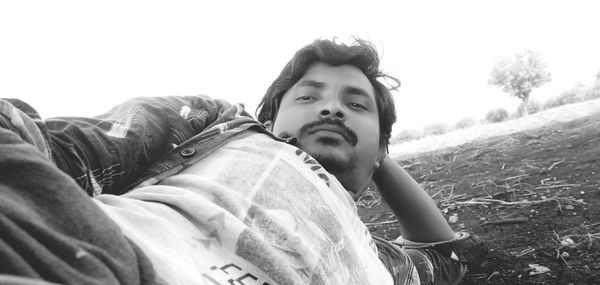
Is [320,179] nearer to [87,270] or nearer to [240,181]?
[240,181]

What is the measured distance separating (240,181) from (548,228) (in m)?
1.55

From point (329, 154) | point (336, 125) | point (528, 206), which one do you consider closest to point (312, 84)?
point (336, 125)

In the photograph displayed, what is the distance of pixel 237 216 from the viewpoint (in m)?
0.79

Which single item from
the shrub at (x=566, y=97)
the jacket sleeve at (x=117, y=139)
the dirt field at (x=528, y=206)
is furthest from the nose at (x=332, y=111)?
the shrub at (x=566, y=97)

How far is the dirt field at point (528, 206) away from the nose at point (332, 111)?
3.15 feet

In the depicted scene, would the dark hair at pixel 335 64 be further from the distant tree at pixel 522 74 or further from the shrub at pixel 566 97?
the distant tree at pixel 522 74

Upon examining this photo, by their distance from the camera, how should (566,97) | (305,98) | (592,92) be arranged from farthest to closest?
(566,97) < (592,92) < (305,98)

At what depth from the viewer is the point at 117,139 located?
0.94m

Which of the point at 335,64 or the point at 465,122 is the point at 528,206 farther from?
the point at 465,122

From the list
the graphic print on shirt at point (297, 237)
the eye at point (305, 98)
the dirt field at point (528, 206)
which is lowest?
the dirt field at point (528, 206)

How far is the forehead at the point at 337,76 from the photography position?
1670mm

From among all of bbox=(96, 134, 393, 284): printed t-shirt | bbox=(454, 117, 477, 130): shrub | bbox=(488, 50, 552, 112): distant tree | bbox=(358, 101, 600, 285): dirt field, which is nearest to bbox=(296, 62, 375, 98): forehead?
bbox=(96, 134, 393, 284): printed t-shirt

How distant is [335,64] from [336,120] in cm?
47

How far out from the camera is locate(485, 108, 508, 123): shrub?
14047 millimetres
